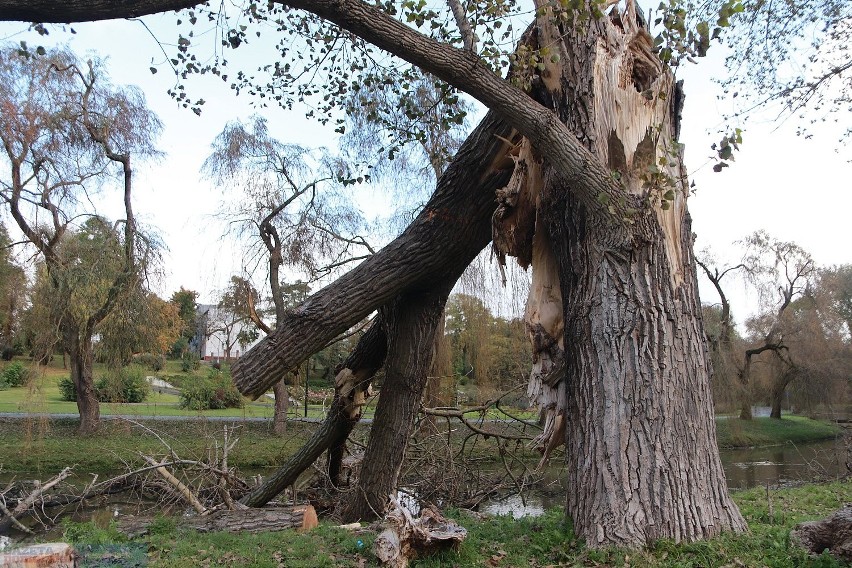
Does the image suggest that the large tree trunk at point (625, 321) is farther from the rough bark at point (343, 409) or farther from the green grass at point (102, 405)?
the green grass at point (102, 405)

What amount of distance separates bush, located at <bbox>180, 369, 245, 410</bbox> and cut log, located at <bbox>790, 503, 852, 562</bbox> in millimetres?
20688

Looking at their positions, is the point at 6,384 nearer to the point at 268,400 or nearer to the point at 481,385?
the point at 268,400

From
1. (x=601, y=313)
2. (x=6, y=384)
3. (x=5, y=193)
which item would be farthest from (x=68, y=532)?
(x=6, y=384)

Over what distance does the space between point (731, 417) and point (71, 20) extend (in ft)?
78.1

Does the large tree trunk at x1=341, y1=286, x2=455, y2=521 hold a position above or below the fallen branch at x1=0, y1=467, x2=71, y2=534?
above

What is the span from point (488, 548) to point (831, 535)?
7.11 feet

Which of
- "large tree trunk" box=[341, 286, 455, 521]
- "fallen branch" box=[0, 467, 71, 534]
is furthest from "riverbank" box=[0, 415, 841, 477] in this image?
"large tree trunk" box=[341, 286, 455, 521]

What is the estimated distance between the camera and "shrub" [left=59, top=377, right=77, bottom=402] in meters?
23.0

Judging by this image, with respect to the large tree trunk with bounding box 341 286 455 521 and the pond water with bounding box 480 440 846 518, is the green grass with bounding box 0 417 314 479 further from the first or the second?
the large tree trunk with bounding box 341 286 455 521

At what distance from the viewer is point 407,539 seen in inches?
179

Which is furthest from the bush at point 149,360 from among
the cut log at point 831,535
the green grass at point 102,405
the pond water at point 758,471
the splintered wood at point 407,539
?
the cut log at point 831,535

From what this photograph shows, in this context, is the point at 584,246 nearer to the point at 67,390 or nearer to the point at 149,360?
the point at 149,360

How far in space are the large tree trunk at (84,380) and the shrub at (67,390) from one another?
5.80 m

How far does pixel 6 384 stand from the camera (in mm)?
26547
